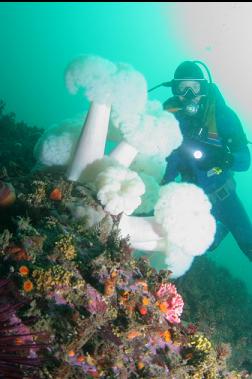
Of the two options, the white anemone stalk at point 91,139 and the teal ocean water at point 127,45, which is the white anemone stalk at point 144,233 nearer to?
the white anemone stalk at point 91,139

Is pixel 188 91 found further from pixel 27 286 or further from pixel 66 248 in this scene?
pixel 27 286

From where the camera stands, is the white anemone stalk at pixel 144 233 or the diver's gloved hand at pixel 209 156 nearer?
the white anemone stalk at pixel 144 233

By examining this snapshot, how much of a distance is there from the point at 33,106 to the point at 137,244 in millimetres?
44938

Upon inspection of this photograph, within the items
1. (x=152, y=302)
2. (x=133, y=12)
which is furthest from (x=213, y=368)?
(x=133, y=12)

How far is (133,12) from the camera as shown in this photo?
96625mm

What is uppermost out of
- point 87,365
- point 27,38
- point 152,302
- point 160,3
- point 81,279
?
point 160,3

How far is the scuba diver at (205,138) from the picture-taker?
7.88 meters

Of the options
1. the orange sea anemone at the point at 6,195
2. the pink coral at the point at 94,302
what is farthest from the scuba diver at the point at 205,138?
the pink coral at the point at 94,302

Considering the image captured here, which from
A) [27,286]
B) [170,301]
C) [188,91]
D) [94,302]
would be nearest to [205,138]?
[188,91]

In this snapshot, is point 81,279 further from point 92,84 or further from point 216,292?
point 216,292

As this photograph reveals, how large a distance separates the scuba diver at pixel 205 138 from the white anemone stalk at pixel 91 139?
10.6 feet

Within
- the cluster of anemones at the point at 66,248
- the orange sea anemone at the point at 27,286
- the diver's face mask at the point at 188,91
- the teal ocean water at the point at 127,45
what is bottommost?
the orange sea anemone at the point at 27,286

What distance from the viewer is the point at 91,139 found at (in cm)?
506

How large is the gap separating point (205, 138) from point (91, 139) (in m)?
3.86
